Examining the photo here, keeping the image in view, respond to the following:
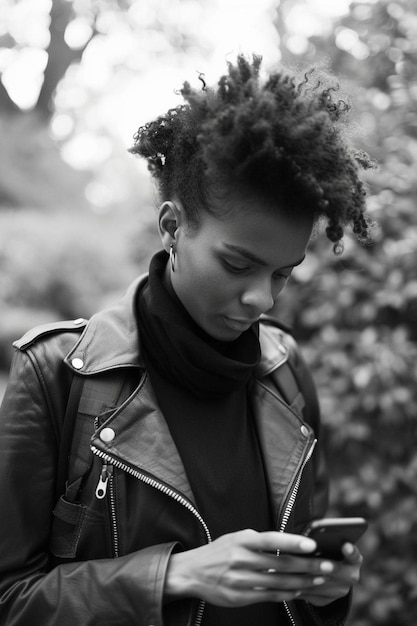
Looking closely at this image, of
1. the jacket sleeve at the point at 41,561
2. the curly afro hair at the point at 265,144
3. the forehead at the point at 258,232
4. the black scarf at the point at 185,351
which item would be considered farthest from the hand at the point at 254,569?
the curly afro hair at the point at 265,144

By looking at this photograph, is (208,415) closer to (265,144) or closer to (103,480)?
(103,480)

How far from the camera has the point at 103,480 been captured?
1.69m

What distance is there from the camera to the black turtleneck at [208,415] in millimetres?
1807

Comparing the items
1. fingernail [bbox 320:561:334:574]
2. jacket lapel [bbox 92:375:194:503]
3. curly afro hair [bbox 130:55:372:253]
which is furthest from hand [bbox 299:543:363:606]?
curly afro hair [bbox 130:55:372:253]

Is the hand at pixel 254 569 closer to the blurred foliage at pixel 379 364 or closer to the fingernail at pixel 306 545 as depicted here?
the fingernail at pixel 306 545

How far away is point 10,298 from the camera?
684 cm

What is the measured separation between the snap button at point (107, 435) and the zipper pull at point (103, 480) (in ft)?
0.20

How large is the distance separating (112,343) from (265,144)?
661mm

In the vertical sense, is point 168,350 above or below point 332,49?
below

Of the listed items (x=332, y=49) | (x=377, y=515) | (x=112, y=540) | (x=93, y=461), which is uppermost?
(x=332, y=49)

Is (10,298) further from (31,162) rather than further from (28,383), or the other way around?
(28,383)

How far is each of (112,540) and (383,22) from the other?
3.12 meters

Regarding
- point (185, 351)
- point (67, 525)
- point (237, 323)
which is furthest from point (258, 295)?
point (67, 525)

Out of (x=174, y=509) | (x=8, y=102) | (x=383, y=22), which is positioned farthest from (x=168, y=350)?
(x=8, y=102)
